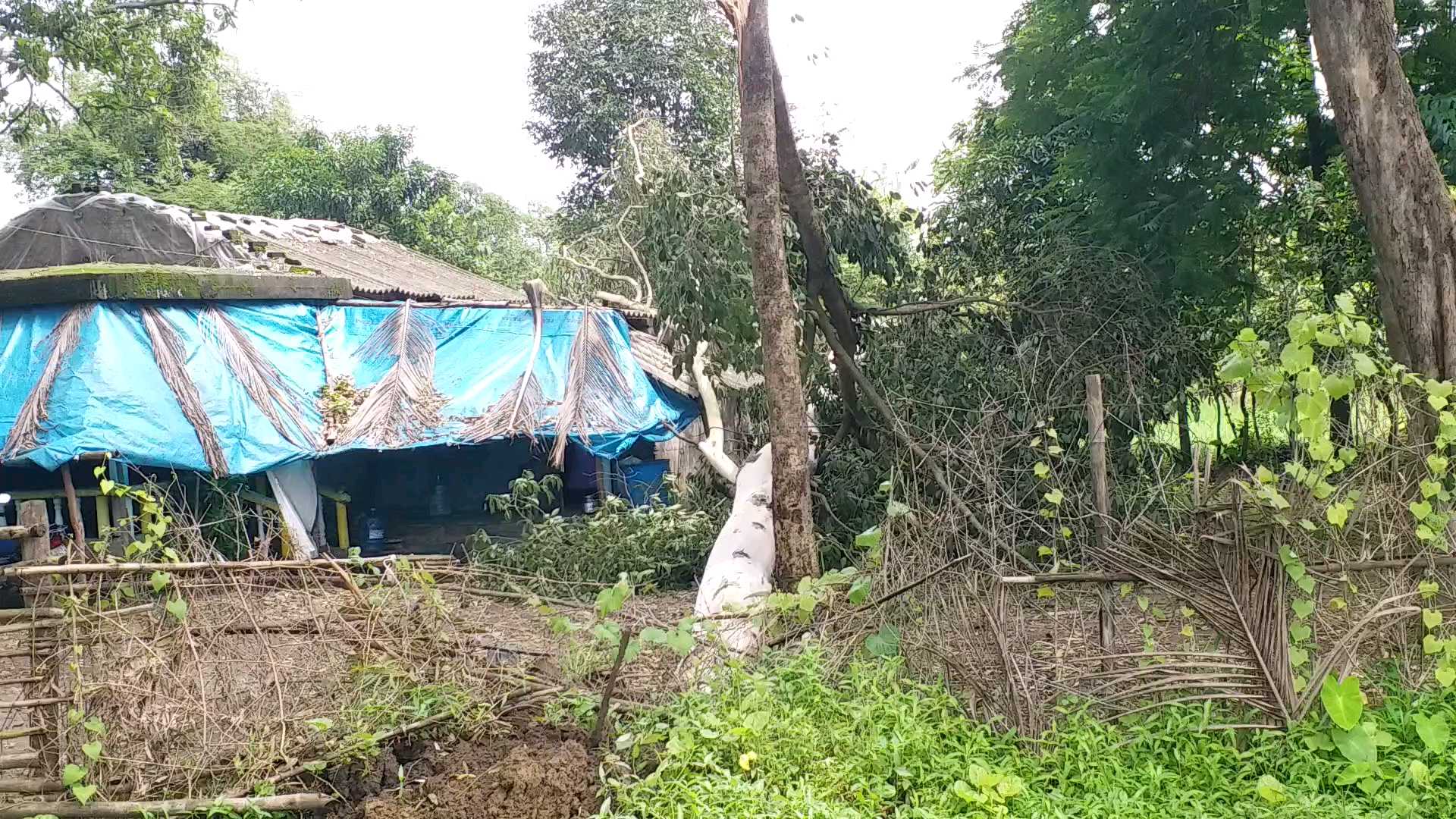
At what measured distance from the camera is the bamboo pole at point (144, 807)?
12.0ft

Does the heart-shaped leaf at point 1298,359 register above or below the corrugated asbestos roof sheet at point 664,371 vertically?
below

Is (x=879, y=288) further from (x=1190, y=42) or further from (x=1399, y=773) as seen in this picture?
(x=1399, y=773)

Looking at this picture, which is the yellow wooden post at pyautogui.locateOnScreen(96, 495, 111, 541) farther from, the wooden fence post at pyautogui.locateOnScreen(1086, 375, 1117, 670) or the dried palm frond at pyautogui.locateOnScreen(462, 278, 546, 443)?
the wooden fence post at pyautogui.locateOnScreen(1086, 375, 1117, 670)

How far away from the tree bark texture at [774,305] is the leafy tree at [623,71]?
531 inches

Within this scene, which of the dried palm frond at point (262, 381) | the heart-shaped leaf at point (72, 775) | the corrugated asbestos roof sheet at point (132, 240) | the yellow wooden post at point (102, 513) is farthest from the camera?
the corrugated asbestos roof sheet at point (132, 240)

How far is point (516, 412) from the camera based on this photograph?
9367mm

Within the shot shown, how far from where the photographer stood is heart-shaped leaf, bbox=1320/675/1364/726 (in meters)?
3.55

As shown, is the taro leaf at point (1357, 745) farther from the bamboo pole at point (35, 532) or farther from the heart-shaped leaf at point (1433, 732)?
the bamboo pole at point (35, 532)

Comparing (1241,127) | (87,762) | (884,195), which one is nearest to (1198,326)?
(1241,127)

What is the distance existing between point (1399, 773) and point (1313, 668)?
0.42m

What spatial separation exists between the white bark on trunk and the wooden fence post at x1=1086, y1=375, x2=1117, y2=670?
1496mm

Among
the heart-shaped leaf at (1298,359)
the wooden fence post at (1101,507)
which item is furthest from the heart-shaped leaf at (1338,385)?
the wooden fence post at (1101,507)

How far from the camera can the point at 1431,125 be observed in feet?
18.9

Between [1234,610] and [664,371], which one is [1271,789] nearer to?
[1234,610]
